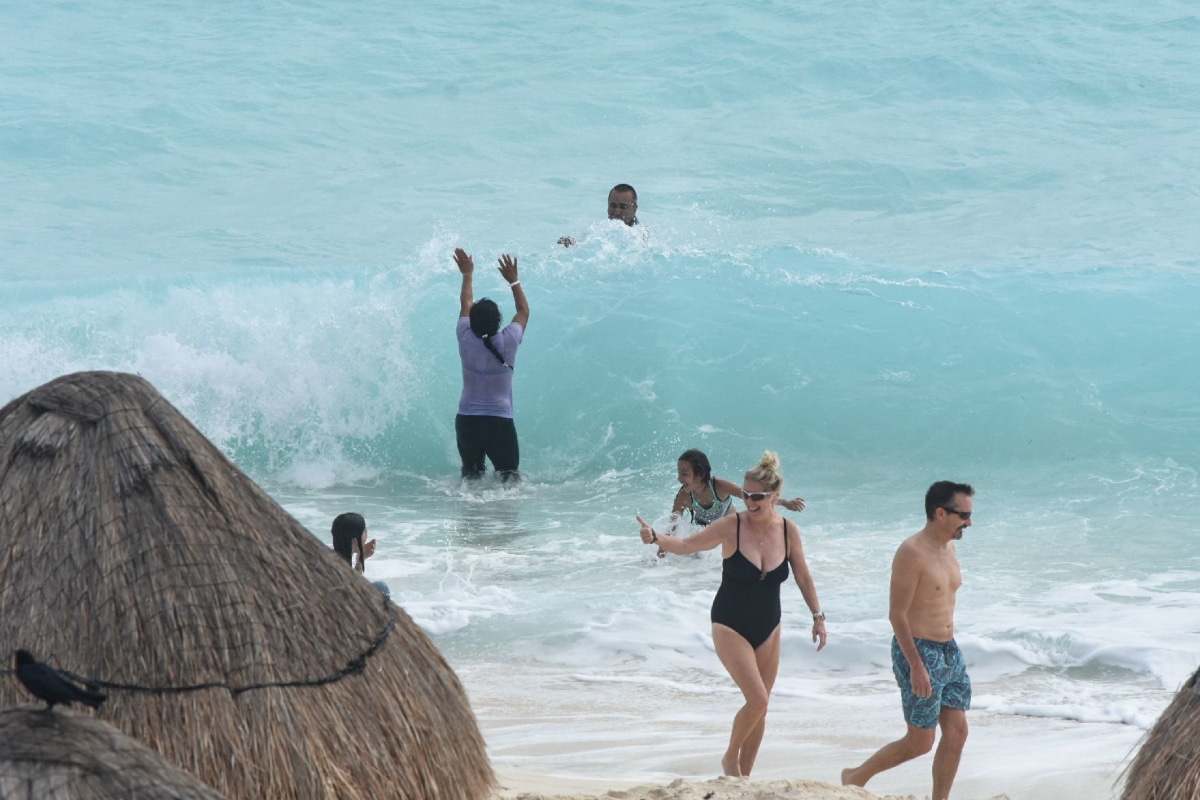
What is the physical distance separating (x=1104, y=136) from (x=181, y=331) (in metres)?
15.8

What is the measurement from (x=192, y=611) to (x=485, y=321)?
6091mm

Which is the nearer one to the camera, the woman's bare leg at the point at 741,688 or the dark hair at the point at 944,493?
the dark hair at the point at 944,493

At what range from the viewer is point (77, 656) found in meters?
3.65

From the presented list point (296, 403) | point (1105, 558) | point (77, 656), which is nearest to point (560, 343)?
point (296, 403)

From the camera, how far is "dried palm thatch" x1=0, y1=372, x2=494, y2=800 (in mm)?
3668

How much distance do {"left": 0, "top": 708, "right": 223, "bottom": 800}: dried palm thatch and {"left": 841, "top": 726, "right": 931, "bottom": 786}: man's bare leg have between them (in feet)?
11.2

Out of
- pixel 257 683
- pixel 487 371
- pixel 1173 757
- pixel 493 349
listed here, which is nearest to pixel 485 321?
pixel 493 349

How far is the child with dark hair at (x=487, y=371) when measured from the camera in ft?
31.4

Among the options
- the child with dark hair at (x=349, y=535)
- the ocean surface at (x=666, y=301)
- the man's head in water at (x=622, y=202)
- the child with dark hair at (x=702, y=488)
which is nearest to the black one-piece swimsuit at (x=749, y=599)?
the ocean surface at (x=666, y=301)

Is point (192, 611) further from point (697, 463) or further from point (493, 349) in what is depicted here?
point (493, 349)

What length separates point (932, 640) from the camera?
5254 millimetres

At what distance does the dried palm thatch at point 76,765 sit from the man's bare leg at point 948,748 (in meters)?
3.46

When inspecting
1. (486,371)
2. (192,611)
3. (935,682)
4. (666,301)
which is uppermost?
(666,301)

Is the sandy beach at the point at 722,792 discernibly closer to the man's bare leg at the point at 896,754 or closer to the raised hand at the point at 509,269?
the man's bare leg at the point at 896,754
